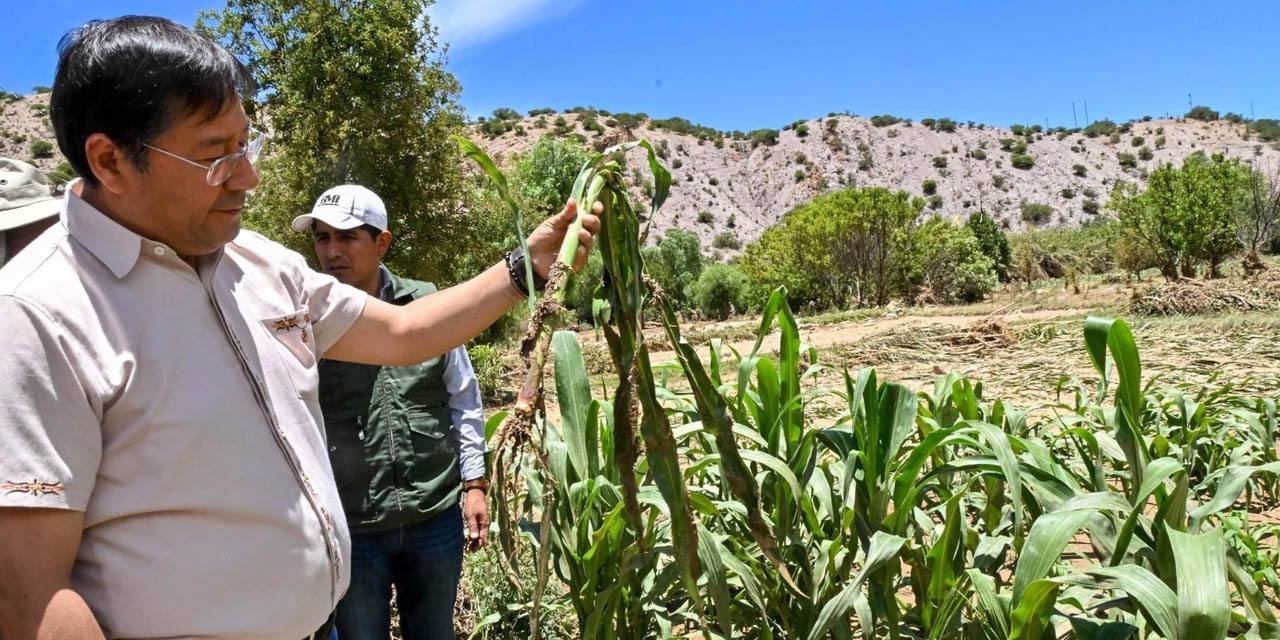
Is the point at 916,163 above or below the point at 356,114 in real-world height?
above

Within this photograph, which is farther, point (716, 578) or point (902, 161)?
point (902, 161)

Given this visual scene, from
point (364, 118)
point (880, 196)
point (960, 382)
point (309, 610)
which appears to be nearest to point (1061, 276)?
point (880, 196)

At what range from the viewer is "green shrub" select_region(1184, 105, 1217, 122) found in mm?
57500

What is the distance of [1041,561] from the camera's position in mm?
1379

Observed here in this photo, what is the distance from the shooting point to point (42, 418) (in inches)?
31.6

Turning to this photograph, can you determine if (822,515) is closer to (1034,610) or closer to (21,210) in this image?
(1034,610)

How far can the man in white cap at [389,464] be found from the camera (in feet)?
5.88

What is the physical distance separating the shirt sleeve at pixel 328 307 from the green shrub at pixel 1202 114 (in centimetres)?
7042

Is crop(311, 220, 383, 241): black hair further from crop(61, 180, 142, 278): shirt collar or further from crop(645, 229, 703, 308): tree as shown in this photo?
crop(645, 229, 703, 308): tree

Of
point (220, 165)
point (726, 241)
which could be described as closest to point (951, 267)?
point (220, 165)

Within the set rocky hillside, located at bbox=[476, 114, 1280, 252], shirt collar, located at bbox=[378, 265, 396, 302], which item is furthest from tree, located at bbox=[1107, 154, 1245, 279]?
rocky hillside, located at bbox=[476, 114, 1280, 252]

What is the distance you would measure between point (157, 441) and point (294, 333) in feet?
1.00

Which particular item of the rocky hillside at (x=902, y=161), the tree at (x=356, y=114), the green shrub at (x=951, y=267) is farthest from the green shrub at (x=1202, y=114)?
the tree at (x=356, y=114)

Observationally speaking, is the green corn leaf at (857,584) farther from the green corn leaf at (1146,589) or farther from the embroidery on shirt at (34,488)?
the embroidery on shirt at (34,488)
